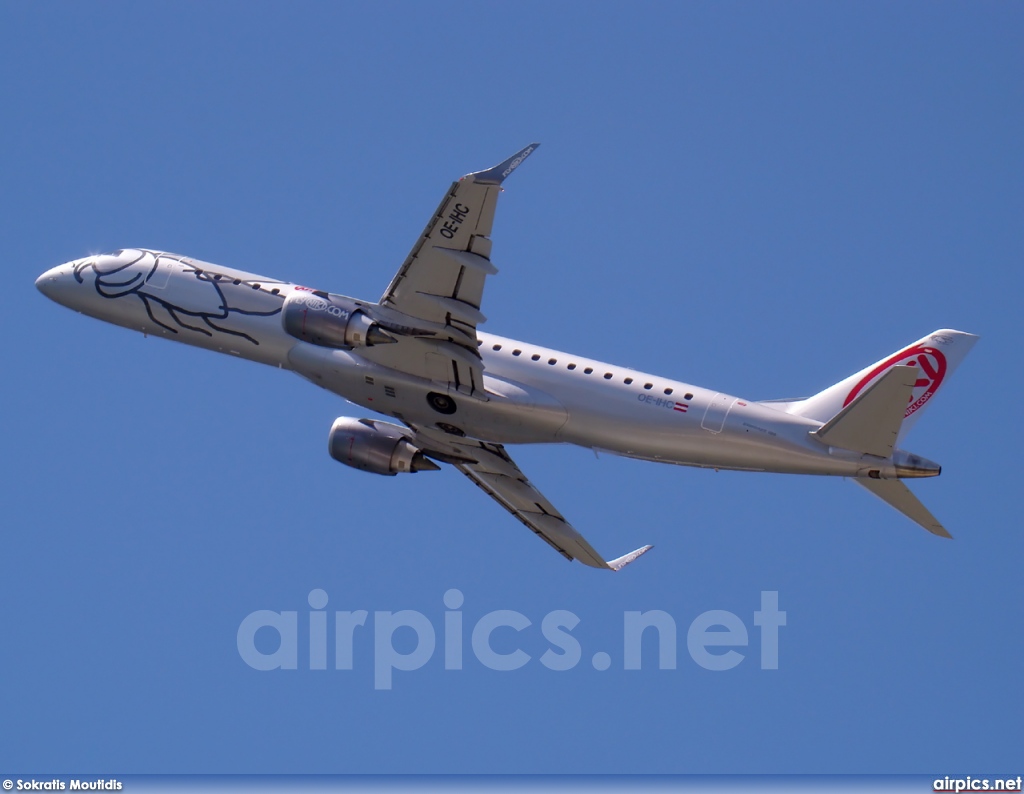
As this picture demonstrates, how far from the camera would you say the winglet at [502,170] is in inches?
1534

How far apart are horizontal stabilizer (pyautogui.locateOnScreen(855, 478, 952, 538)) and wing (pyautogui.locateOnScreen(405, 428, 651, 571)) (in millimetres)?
10633

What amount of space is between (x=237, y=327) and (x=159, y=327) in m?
3.30

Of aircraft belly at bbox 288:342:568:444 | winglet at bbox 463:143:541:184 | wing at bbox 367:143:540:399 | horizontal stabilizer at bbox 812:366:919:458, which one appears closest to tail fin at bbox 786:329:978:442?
horizontal stabilizer at bbox 812:366:919:458

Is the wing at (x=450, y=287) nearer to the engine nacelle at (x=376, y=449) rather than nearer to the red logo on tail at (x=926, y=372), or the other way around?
the engine nacelle at (x=376, y=449)

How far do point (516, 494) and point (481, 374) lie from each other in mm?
7907

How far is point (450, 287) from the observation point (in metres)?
43.3

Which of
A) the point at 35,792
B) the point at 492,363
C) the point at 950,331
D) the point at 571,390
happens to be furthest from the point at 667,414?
the point at 35,792

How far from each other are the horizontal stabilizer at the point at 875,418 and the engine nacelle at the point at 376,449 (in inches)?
585

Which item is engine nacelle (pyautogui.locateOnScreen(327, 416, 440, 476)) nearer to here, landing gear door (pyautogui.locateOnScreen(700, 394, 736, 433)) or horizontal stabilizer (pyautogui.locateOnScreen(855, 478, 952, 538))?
landing gear door (pyautogui.locateOnScreen(700, 394, 736, 433))

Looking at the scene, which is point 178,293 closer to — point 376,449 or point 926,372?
point 376,449

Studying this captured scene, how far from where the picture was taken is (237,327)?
49.1m

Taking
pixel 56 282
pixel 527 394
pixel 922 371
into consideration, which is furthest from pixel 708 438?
pixel 56 282

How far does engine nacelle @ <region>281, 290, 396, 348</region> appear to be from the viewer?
44.7 m

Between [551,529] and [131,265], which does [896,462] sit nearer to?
[551,529]
